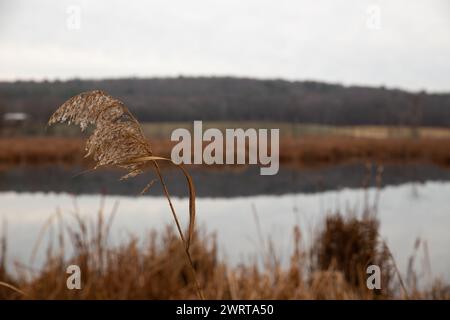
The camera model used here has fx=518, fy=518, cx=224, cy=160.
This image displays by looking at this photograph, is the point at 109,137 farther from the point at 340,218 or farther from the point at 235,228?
the point at 235,228

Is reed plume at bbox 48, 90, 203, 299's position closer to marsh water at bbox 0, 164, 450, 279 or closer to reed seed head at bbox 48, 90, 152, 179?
reed seed head at bbox 48, 90, 152, 179

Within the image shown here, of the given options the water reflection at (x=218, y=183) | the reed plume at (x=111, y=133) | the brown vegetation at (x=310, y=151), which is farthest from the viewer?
the brown vegetation at (x=310, y=151)

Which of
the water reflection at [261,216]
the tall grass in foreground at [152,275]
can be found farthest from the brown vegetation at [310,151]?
the tall grass in foreground at [152,275]

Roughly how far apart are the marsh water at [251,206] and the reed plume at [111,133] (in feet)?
14.7

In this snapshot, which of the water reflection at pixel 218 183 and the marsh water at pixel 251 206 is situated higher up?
the water reflection at pixel 218 183

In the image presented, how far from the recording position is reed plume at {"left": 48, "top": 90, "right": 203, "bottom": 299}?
812 mm

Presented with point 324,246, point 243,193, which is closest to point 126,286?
point 324,246

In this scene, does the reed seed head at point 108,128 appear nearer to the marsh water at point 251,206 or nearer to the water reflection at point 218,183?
the marsh water at point 251,206

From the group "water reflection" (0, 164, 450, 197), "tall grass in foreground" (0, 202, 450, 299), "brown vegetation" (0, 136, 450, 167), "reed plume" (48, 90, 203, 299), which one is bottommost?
"tall grass in foreground" (0, 202, 450, 299)

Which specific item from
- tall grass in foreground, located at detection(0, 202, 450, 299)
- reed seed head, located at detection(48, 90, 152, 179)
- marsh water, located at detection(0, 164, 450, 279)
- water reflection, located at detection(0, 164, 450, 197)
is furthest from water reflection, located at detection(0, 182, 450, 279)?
reed seed head, located at detection(48, 90, 152, 179)

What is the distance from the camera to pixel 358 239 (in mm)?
5199

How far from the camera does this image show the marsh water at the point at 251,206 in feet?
29.4

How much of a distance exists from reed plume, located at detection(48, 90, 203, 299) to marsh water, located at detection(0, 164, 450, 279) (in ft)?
14.7

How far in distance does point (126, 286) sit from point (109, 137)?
7.92 feet
